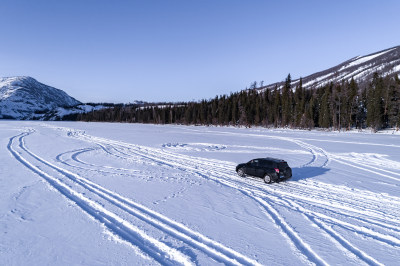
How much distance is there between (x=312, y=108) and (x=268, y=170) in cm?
6721

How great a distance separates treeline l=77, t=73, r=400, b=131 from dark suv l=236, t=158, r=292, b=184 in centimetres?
5697

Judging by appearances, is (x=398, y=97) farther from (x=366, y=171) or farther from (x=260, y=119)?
(x=366, y=171)

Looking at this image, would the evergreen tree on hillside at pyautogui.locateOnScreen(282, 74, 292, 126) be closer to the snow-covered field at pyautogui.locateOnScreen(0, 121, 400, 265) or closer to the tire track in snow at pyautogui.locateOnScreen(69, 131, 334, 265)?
the snow-covered field at pyautogui.locateOnScreen(0, 121, 400, 265)

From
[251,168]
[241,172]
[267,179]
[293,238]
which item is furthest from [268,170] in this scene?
[293,238]

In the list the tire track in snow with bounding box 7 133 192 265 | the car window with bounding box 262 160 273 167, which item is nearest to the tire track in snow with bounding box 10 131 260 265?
the tire track in snow with bounding box 7 133 192 265

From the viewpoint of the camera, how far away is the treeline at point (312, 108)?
188ft

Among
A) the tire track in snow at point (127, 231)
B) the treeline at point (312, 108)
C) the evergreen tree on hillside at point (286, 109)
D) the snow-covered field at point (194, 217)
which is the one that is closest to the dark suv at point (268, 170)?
the snow-covered field at point (194, 217)

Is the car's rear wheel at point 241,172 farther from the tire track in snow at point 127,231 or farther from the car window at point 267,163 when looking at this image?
the tire track in snow at point 127,231

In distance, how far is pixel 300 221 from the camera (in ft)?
26.9

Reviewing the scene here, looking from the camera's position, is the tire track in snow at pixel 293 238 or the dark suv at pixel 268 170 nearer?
the tire track in snow at pixel 293 238

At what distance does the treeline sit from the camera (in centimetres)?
5725

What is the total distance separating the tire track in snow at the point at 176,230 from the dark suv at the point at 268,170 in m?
7.37

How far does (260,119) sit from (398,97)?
41.2 meters

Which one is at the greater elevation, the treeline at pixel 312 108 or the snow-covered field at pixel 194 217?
the treeline at pixel 312 108
